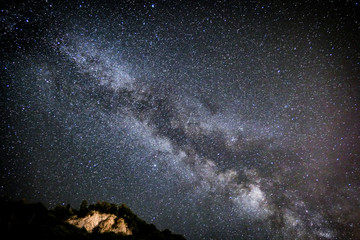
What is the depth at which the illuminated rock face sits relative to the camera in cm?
843

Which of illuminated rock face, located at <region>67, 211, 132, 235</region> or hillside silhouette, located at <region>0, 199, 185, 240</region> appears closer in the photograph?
hillside silhouette, located at <region>0, 199, 185, 240</region>

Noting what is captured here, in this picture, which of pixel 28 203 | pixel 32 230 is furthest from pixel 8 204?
pixel 32 230

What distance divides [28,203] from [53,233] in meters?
1.73

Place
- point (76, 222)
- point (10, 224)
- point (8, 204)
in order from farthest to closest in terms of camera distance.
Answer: point (76, 222), point (8, 204), point (10, 224)

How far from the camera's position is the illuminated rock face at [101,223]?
8.43m

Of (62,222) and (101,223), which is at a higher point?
(62,222)

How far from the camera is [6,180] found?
3125cm

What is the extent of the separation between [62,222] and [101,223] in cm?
419

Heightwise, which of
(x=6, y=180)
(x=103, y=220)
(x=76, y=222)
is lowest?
(x=6, y=180)

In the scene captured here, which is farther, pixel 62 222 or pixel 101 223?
pixel 101 223

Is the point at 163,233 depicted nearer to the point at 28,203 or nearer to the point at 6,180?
the point at 28,203

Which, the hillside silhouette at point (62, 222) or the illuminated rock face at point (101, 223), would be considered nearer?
the hillside silhouette at point (62, 222)

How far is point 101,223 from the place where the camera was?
8734mm

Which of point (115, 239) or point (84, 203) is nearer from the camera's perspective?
point (115, 239)
